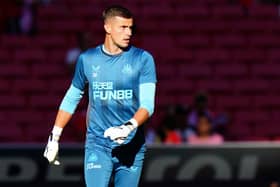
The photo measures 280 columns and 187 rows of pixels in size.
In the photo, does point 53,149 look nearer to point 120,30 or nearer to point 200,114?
point 120,30

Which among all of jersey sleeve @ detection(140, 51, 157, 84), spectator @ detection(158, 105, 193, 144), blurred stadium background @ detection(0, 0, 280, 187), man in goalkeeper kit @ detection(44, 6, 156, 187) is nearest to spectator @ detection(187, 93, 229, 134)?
spectator @ detection(158, 105, 193, 144)

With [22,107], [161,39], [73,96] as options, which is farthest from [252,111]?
[73,96]

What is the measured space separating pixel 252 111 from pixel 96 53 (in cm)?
777

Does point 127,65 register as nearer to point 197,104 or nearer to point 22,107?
point 197,104

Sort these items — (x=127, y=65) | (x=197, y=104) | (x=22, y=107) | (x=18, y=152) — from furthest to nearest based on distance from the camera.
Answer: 1. (x=22, y=107)
2. (x=197, y=104)
3. (x=18, y=152)
4. (x=127, y=65)

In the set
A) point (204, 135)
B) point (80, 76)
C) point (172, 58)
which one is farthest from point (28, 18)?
point (80, 76)

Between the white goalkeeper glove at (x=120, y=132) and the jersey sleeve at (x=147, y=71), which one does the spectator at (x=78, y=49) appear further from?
the white goalkeeper glove at (x=120, y=132)

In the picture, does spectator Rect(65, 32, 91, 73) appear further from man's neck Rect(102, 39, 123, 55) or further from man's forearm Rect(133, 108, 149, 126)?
man's forearm Rect(133, 108, 149, 126)

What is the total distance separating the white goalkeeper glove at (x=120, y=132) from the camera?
Result: 6637 millimetres

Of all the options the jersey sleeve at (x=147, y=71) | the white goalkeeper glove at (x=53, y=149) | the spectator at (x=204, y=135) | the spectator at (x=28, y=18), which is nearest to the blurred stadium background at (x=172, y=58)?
the spectator at (x=28, y=18)

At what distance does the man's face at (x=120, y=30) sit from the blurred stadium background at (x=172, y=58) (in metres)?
5.26

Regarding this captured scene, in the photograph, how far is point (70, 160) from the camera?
1112 centimetres

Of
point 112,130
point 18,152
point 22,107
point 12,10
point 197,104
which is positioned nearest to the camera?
point 112,130

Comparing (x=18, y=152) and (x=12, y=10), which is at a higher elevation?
(x=12, y=10)
